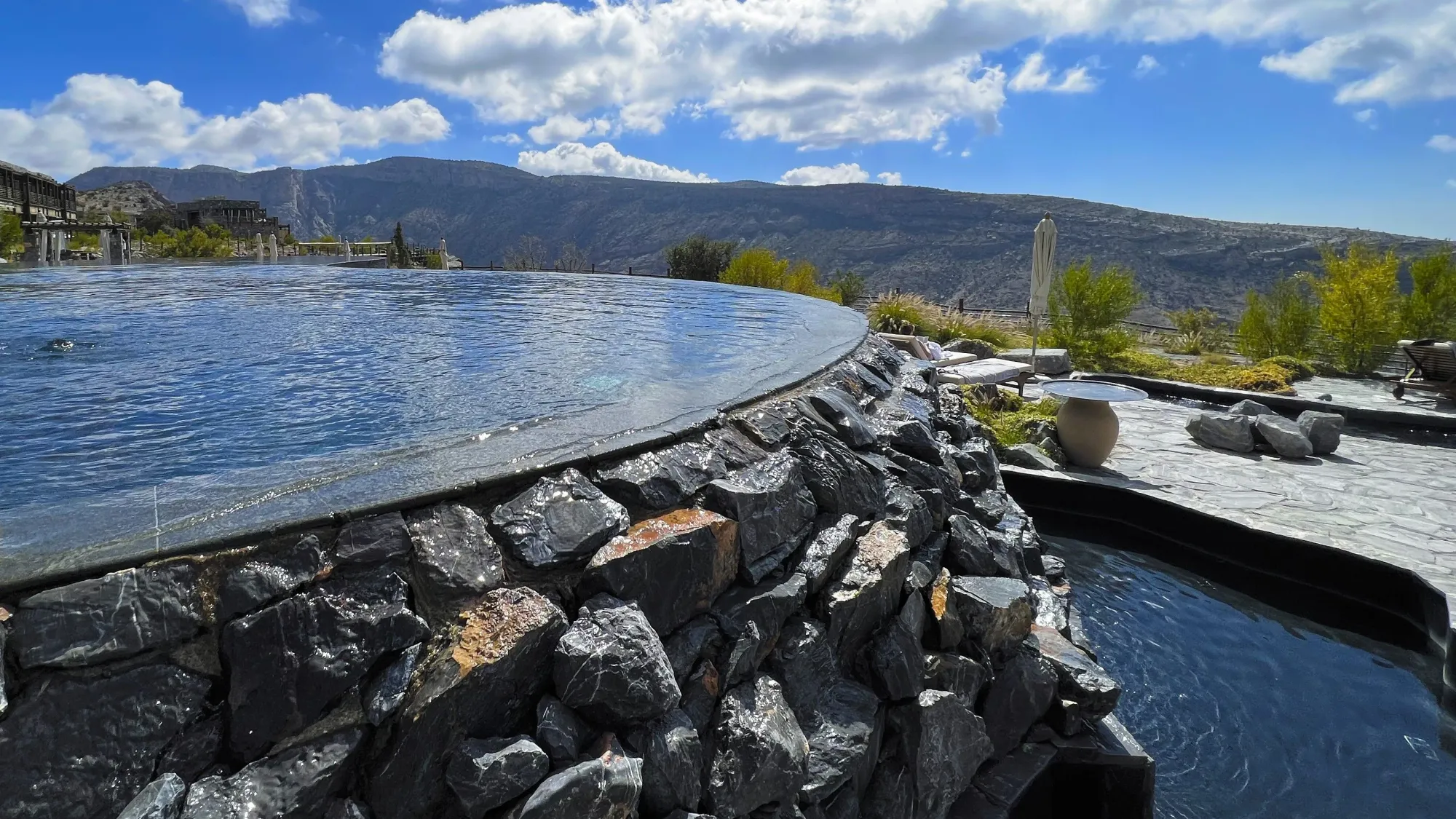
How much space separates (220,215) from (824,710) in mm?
49964

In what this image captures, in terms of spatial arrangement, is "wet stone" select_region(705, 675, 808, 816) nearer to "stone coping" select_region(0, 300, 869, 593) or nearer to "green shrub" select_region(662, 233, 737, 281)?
"stone coping" select_region(0, 300, 869, 593)

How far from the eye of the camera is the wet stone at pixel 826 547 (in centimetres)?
220

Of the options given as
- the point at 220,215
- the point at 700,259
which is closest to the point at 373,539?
the point at 700,259

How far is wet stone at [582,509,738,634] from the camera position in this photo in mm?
1729

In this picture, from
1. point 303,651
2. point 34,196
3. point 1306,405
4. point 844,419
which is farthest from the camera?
point 34,196

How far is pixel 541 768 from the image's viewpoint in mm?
1427

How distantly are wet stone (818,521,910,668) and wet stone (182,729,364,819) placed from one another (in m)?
1.30

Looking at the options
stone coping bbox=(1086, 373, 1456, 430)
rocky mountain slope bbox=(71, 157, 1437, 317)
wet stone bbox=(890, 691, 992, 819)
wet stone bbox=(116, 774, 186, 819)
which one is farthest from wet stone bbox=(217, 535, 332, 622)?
rocky mountain slope bbox=(71, 157, 1437, 317)

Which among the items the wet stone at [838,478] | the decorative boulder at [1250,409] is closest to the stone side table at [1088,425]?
the decorative boulder at [1250,409]

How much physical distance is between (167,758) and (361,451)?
0.86 metres

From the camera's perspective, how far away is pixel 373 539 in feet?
4.99

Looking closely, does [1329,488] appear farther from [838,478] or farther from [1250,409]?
[838,478]

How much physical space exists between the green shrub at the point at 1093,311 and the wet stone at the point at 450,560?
13.8 meters

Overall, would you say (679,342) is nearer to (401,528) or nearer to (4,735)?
(401,528)
